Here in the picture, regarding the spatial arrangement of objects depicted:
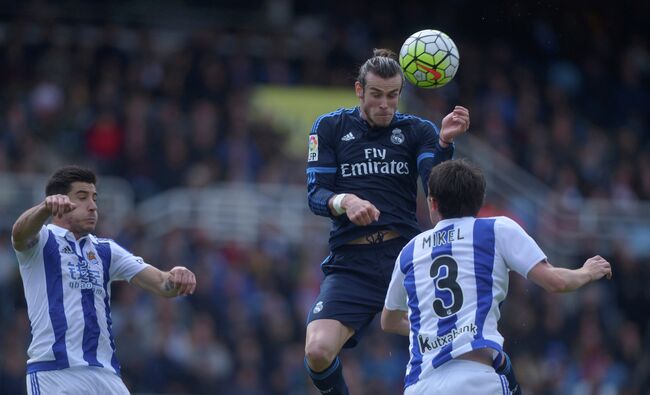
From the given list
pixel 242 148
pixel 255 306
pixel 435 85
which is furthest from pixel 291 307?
pixel 435 85

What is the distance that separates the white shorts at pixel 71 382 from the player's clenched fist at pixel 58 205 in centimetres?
100

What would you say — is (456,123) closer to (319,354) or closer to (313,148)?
(313,148)

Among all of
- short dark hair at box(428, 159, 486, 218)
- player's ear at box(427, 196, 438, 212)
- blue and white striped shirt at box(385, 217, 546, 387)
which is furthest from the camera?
player's ear at box(427, 196, 438, 212)

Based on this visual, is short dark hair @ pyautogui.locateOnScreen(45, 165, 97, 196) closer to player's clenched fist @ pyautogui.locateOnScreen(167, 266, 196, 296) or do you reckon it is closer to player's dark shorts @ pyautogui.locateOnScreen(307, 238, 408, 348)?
player's clenched fist @ pyautogui.locateOnScreen(167, 266, 196, 296)

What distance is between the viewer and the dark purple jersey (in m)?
8.16

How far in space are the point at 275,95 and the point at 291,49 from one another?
1.82 meters

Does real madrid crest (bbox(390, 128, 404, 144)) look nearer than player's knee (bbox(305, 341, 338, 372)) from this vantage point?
No

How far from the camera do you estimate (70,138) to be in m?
16.8

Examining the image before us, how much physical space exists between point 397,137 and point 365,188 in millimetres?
396

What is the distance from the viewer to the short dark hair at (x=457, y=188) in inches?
253

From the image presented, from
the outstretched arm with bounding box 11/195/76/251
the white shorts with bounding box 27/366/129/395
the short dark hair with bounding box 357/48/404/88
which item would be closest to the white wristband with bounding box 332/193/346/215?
the short dark hair with bounding box 357/48/404/88

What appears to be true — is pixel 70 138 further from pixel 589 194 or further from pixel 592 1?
pixel 592 1

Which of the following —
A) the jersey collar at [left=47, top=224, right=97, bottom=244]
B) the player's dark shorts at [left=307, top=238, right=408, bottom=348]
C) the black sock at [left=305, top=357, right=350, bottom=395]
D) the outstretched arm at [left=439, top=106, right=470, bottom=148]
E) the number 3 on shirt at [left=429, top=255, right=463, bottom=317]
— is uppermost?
the outstretched arm at [left=439, top=106, right=470, bottom=148]

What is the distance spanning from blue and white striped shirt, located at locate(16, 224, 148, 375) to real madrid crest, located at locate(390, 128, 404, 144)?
2.01 metres
